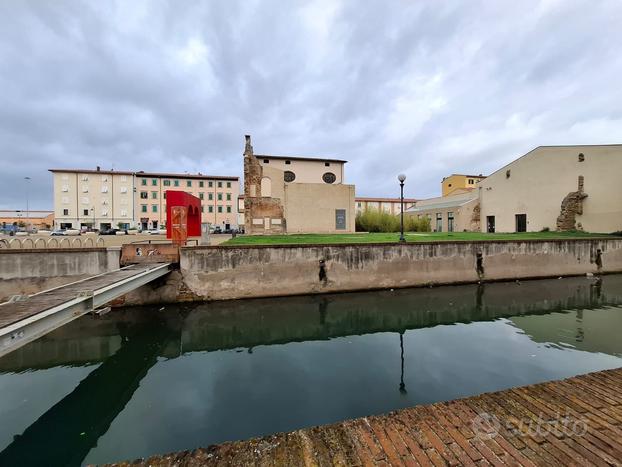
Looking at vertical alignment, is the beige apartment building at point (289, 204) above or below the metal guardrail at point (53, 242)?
above

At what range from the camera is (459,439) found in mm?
2549

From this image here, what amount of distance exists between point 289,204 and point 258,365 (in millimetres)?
19928

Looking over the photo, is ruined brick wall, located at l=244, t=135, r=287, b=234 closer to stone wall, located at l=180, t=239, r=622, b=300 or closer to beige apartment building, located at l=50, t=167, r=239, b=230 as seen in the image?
stone wall, located at l=180, t=239, r=622, b=300

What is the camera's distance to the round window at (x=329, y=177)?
2998cm

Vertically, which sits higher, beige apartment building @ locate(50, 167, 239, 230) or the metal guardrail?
beige apartment building @ locate(50, 167, 239, 230)

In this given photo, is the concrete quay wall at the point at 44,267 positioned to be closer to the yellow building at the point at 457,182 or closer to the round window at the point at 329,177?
the round window at the point at 329,177

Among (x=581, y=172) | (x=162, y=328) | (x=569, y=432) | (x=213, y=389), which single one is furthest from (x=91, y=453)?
(x=581, y=172)

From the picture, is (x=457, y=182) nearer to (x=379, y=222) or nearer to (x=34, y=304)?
(x=379, y=222)

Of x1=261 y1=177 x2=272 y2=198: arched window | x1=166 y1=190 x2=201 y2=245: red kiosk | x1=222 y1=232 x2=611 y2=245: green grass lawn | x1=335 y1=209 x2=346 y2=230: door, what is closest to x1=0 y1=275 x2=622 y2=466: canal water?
x1=166 y1=190 x2=201 y2=245: red kiosk

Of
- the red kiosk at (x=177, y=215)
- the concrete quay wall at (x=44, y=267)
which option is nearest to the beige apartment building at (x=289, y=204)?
the red kiosk at (x=177, y=215)

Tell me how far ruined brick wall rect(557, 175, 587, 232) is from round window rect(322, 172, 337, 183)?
2080 cm

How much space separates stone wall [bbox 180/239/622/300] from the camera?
11.2m

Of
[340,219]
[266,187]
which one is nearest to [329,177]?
[340,219]

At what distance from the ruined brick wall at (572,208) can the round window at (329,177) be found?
20.8 metres
